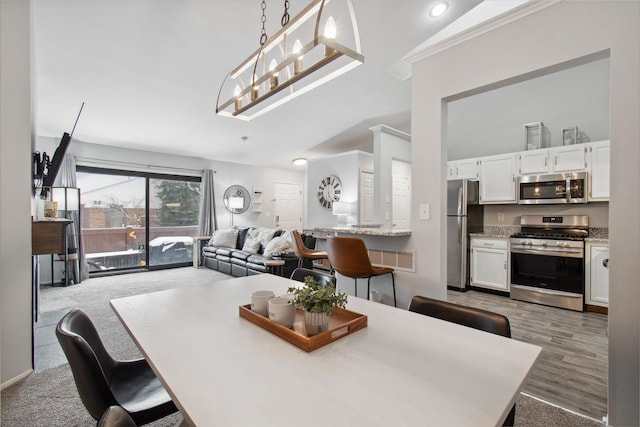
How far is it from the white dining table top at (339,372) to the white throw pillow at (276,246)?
360 cm

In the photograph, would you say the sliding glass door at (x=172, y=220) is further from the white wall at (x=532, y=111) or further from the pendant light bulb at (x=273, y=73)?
the white wall at (x=532, y=111)

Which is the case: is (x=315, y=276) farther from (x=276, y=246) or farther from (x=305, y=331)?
(x=276, y=246)

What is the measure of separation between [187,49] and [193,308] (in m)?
3.11

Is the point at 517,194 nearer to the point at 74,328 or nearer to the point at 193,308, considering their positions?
the point at 193,308

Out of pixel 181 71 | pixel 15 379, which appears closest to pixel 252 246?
pixel 181 71

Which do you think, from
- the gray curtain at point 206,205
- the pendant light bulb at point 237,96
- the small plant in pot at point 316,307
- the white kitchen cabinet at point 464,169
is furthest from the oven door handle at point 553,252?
the gray curtain at point 206,205

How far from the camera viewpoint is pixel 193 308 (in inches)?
56.6

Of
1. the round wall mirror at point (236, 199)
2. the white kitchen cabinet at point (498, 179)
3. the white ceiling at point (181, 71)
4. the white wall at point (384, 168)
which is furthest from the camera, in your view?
the round wall mirror at point (236, 199)

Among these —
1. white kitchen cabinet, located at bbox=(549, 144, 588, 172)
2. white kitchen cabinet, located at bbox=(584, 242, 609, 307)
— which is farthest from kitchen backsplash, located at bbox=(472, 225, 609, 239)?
white kitchen cabinet, located at bbox=(549, 144, 588, 172)

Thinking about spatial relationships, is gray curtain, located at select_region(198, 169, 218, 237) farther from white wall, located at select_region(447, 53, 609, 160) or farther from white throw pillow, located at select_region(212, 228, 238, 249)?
white wall, located at select_region(447, 53, 609, 160)

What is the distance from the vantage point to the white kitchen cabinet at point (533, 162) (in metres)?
4.09

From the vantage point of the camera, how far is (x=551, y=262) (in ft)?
12.4

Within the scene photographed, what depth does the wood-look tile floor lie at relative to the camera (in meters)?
1.94

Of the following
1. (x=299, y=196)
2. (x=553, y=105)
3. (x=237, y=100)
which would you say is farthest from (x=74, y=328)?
(x=299, y=196)
